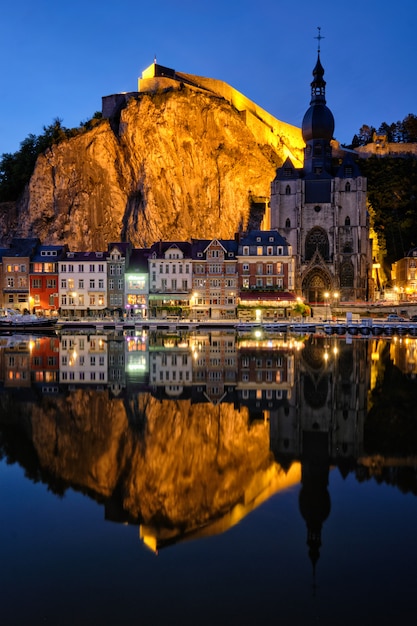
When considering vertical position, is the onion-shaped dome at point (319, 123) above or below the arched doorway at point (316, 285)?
above

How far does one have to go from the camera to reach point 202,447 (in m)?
10.8

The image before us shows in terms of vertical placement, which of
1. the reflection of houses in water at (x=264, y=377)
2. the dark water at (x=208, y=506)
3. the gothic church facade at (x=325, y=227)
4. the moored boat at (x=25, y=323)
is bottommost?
the dark water at (x=208, y=506)

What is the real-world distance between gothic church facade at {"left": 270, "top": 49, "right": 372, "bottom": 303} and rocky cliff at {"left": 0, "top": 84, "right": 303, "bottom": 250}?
8.29 metres

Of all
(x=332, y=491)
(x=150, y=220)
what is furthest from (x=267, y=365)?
(x=150, y=220)

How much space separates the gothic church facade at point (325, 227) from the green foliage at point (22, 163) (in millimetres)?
30224

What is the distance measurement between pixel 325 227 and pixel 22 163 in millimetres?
46774

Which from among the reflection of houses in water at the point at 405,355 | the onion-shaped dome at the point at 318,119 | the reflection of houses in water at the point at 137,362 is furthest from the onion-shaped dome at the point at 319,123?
the reflection of houses in water at the point at 137,362

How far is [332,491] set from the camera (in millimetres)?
8602

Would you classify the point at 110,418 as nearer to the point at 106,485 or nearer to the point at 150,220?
the point at 106,485

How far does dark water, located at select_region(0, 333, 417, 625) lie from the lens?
18.3 feet

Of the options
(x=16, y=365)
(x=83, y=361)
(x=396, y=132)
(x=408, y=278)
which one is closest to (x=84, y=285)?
(x=83, y=361)

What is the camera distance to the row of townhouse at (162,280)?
58.7 meters

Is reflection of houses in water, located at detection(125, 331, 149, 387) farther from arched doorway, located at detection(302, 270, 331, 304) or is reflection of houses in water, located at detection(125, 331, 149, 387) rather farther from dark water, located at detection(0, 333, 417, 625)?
arched doorway, located at detection(302, 270, 331, 304)

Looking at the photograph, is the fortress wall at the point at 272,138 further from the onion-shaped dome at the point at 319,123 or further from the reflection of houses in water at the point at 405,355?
the reflection of houses in water at the point at 405,355
